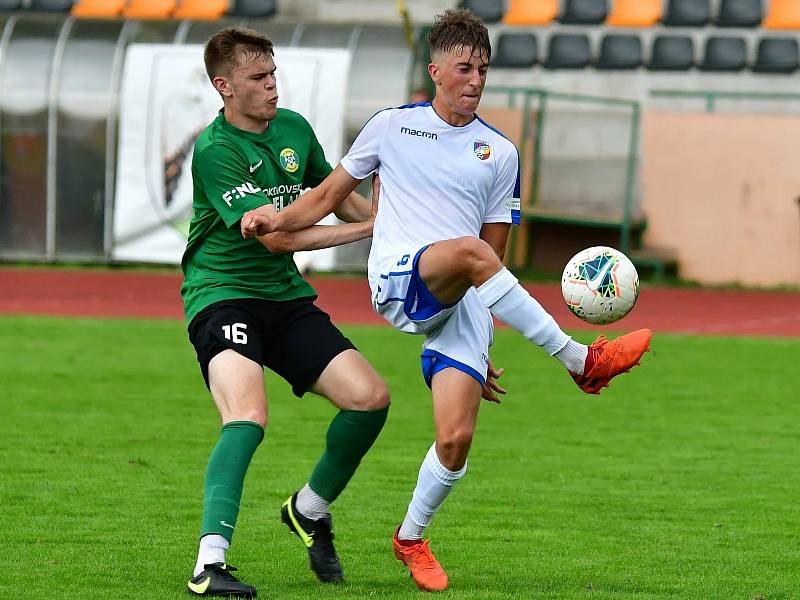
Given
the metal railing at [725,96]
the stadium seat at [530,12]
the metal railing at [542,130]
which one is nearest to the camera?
the metal railing at [542,130]

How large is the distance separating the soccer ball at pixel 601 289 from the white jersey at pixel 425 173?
42 centimetres

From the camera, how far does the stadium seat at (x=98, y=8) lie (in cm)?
2491

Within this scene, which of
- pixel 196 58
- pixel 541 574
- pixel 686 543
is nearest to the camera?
pixel 541 574

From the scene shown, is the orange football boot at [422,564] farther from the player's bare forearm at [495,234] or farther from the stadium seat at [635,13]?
the stadium seat at [635,13]

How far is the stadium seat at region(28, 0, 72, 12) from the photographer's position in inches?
993

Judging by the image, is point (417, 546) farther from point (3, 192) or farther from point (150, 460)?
point (3, 192)

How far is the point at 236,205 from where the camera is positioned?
528 centimetres

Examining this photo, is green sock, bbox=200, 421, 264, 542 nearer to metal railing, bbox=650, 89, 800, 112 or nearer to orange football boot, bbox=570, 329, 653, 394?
orange football boot, bbox=570, 329, 653, 394

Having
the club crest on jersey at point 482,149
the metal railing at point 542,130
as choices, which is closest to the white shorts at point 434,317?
the club crest on jersey at point 482,149

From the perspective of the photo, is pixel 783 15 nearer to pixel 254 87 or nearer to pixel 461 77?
pixel 461 77

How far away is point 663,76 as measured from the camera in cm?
2270

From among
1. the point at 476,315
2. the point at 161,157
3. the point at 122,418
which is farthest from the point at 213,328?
the point at 161,157

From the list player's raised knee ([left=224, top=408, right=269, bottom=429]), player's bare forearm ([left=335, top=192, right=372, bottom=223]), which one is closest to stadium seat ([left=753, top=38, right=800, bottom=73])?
player's bare forearm ([left=335, top=192, right=372, bottom=223])

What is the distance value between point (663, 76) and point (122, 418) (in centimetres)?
1511
